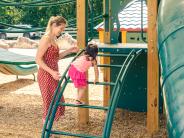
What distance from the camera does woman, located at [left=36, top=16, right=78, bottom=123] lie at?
15.7ft

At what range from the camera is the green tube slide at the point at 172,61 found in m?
2.73

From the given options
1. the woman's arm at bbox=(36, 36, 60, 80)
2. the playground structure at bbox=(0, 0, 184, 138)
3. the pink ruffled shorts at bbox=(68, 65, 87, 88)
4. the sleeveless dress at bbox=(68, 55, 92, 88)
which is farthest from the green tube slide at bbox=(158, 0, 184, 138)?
the woman's arm at bbox=(36, 36, 60, 80)

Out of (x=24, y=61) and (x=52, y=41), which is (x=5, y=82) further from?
(x=52, y=41)

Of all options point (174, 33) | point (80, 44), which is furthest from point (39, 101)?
point (174, 33)

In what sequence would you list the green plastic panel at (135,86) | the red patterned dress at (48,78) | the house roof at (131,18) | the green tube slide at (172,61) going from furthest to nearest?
the house roof at (131,18) → the green plastic panel at (135,86) → the red patterned dress at (48,78) → the green tube slide at (172,61)

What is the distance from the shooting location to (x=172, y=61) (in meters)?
3.29

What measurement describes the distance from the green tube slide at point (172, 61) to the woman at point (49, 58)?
1259mm

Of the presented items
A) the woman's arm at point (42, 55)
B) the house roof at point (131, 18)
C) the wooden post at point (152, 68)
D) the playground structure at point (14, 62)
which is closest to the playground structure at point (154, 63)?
the wooden post at point (152, 68)

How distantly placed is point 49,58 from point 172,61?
2039mm

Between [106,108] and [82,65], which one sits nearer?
[106,108]

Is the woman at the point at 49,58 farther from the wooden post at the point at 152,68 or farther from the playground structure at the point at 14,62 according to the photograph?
the playground structure at the point at 14,62

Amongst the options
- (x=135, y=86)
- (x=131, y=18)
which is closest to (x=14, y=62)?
(x=135, y=86)

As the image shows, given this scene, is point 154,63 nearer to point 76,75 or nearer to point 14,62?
point 76,75

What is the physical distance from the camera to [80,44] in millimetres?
5988
